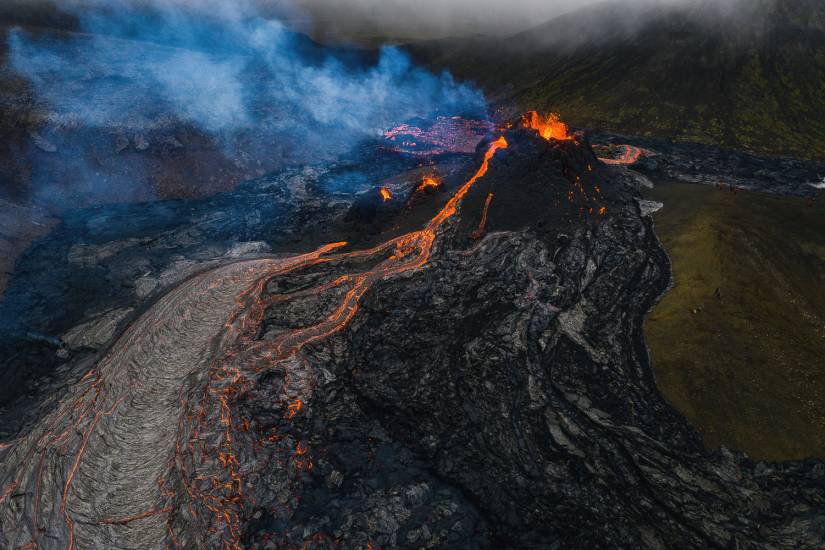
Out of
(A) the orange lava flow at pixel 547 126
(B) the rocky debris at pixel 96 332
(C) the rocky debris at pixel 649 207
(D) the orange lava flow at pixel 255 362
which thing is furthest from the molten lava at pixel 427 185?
(B) the rocky debris at pixel 96 332

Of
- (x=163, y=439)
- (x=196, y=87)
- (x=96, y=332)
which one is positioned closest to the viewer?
(x=163, y=439)

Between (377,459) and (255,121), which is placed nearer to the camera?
(377,459)

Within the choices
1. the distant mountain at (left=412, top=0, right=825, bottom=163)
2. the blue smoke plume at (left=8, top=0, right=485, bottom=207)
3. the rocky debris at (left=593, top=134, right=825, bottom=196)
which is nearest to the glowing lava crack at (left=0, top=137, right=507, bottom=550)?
the blue smoke plume at (left=8, top=0, right=485, bottom=207)

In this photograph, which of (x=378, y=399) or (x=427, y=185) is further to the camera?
(x=427, y=185)

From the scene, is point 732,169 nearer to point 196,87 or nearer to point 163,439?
point 163,439

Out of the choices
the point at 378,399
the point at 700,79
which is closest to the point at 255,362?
the point at 378,399

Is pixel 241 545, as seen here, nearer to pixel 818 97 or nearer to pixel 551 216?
pixel 551 216

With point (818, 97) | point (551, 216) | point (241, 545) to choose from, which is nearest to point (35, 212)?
point (241, 545)
